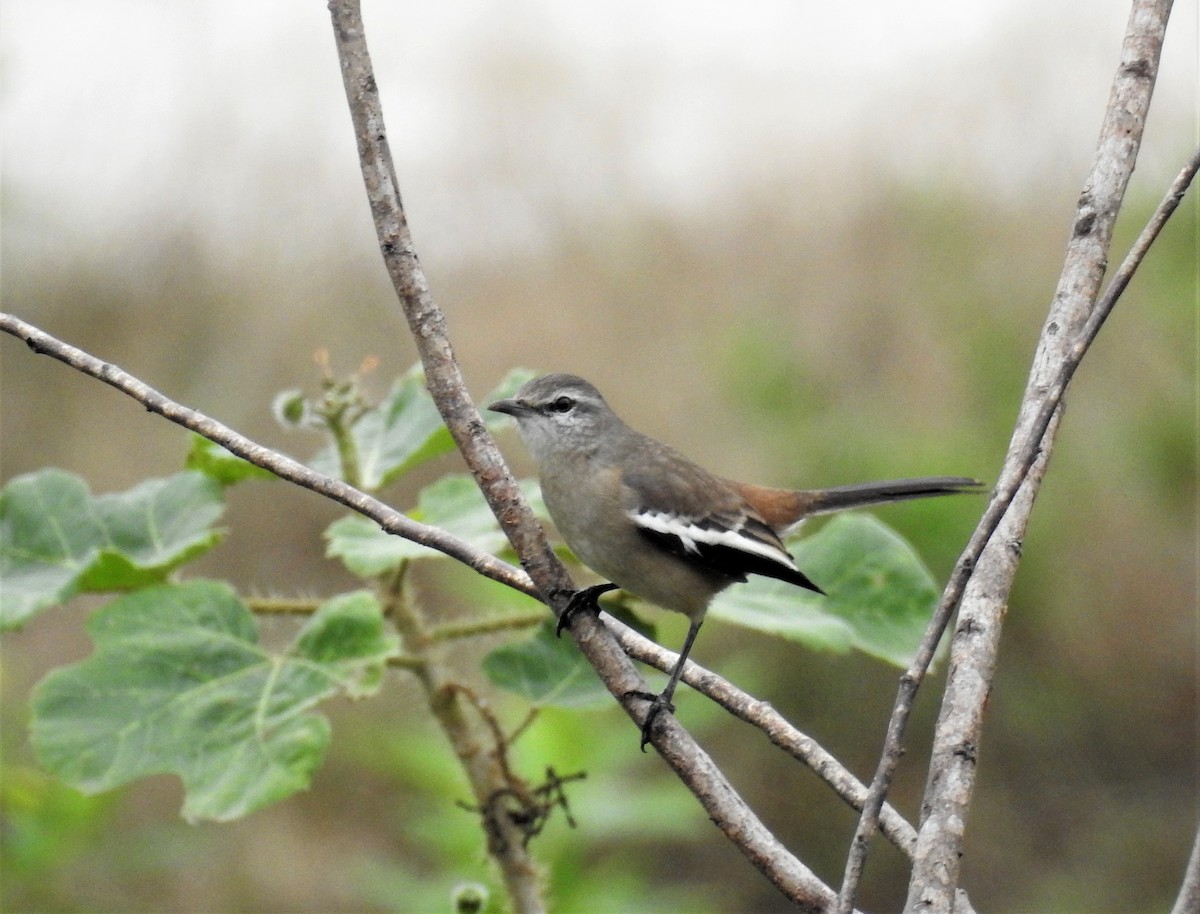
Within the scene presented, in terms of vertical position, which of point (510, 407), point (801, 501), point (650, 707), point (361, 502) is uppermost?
point (801, 501)

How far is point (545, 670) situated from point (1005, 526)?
1.07 meters

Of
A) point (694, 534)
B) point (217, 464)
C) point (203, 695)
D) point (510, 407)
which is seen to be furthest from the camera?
point (510, 407)

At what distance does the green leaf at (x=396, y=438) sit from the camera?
2.62m

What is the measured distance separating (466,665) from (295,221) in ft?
17.3

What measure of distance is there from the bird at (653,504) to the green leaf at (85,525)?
850 millimetres

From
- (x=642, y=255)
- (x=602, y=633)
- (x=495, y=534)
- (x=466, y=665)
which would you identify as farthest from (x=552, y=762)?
(x=642, y=255)

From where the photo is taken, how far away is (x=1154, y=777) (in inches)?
313

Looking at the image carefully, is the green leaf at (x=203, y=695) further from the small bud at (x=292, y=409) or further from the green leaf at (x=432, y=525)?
the small bud at (x=292, y=409)

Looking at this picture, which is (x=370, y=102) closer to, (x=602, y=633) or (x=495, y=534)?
(x=602, y=633)

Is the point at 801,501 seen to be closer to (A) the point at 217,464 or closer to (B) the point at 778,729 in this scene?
(A) the point at 217,464

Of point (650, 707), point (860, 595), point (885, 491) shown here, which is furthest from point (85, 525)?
point (885, 491)

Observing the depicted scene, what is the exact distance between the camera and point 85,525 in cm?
261

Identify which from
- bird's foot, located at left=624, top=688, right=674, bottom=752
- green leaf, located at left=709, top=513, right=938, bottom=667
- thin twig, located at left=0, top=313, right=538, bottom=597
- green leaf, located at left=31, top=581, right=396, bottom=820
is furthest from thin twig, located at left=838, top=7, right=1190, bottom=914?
green leaf, located at left=31, top=581, right=396, bottom=820

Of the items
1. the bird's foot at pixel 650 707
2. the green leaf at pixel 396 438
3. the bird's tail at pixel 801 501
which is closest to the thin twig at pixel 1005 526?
the bird's foot at pixel 650 707
